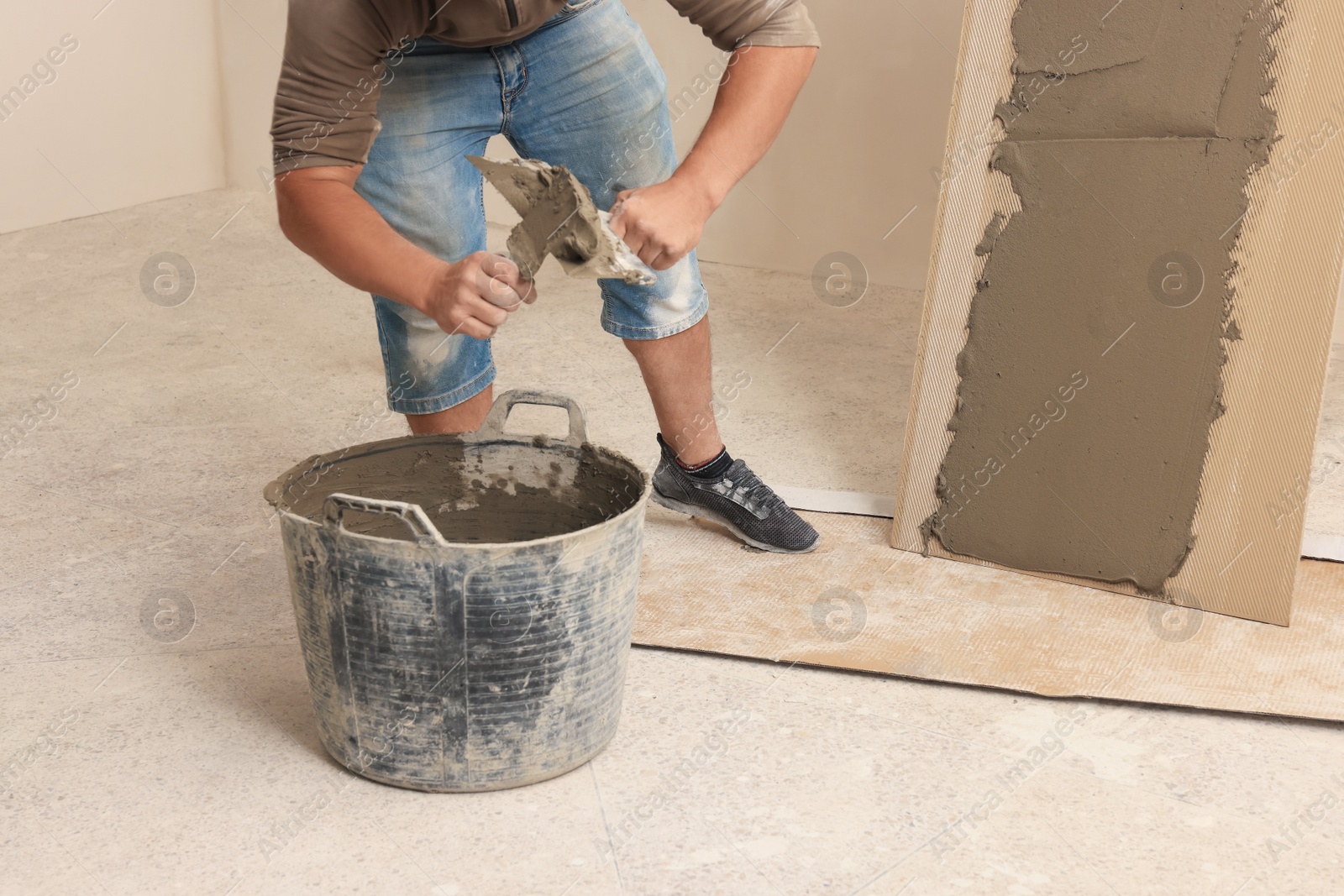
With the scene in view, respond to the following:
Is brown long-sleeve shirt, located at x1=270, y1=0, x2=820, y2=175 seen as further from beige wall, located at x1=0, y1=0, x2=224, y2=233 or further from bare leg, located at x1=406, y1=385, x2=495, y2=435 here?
beige wall, located at x1=0, y1=0, x2=224, y2=233

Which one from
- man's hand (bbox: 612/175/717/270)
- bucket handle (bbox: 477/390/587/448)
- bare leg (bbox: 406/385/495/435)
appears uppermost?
man's hand (bbox: 612/175/717/270)

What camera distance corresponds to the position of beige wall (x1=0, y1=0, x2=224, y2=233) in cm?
435

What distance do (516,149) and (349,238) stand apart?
1.65 feet

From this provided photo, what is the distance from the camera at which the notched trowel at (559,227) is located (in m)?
1.45

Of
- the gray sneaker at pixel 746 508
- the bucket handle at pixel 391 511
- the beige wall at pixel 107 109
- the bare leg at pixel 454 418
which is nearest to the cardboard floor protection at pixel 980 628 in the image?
the gray sneaker at pixel 746 508

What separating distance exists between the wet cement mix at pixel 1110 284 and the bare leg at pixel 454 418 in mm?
886

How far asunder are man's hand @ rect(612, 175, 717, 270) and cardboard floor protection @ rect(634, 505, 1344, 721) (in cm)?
68

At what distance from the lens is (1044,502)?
86.7 inches

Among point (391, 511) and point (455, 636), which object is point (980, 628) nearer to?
point (455, 636)

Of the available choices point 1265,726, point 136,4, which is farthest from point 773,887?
point 136,4

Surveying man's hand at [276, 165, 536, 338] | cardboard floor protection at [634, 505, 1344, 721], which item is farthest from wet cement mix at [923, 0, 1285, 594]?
man's hand at [276, 165, 536, 338]

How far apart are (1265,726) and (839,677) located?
0.62 metres

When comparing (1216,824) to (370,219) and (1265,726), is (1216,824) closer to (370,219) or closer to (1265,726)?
(1265,726)

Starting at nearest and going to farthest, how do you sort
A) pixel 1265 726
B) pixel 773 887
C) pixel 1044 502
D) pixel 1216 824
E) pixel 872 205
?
1. pixel 773 887
2. pixel 1216 824
3. pixel 1265 726
4. pixel 1044 502
5. pixel 872 205
